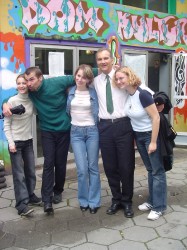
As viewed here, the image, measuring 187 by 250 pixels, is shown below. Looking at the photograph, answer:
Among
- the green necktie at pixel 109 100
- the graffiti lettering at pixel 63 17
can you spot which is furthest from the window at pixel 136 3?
the green necktie at pixel 109 100

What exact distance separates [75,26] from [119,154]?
3204 mm

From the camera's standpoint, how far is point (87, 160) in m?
4.35

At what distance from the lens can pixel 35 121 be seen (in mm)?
6273

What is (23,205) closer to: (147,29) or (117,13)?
(117,13)

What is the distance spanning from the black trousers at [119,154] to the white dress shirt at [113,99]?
0.07 m

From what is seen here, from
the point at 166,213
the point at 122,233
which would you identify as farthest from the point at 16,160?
the point at 166,213

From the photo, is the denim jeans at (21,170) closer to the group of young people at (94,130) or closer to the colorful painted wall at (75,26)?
the group of young people at (94,130)

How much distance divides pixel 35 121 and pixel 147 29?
324 cm

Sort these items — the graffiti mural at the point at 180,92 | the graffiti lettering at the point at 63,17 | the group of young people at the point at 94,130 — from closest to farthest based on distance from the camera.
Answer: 1. the group of young people at the point at 94,130
2. the graffiti lettering at the point at 63,17
3. the graffiti mural at the point at 180,92

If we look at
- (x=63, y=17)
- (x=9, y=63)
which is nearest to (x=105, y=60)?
(x=9, y=63)

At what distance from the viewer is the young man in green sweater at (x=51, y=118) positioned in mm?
4160

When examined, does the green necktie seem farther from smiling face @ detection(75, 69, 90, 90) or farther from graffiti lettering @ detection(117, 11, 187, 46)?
graffiti lettering @ detection(117, 11, 187, 46)

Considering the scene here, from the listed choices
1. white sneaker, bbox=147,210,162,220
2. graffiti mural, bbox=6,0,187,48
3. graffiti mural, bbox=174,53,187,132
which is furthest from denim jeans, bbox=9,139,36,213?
graffiti mural, bbox=174,53,187,132

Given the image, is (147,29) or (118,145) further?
(147,29)
